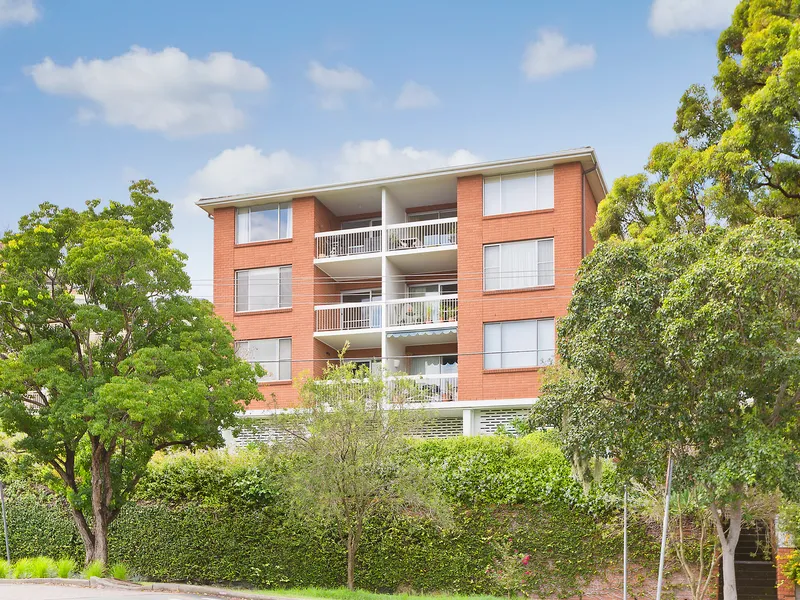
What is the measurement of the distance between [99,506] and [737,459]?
15.0 metres

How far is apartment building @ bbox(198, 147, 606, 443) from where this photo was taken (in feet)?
105

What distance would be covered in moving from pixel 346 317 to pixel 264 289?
139 inches

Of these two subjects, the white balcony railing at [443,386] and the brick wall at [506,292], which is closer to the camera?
the brick wall at [506,292]

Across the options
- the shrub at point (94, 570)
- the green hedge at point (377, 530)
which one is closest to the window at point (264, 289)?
the green hedge at point (377, 530)

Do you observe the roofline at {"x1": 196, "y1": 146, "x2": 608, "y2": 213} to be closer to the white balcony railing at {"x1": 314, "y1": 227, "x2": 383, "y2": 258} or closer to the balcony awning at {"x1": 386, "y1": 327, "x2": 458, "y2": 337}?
the white balcony railing at {"x1": 314, "y1": 227, "x2": 383, "y2": 258}

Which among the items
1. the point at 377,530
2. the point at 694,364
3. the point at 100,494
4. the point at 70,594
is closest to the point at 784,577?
the point at 694,364

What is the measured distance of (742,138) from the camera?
19531 mm

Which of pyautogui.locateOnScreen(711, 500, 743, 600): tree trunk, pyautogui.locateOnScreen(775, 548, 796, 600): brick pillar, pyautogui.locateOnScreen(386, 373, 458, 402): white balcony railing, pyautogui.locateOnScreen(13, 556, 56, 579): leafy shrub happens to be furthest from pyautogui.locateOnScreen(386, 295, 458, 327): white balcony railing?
pyautogui.locateOnScreen(711, 500, 743, 600): tree trunk

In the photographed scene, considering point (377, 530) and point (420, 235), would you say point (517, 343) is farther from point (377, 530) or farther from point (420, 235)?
point (377, 530)

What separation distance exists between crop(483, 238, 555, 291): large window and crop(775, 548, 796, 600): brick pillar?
13.8m

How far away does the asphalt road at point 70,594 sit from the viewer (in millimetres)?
17781

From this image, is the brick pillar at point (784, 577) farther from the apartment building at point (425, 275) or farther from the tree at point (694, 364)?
the apartment building at point (425, 275)

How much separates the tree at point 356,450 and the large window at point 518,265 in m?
12.1

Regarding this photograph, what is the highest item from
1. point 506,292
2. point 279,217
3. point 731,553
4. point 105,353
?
point 279,217
